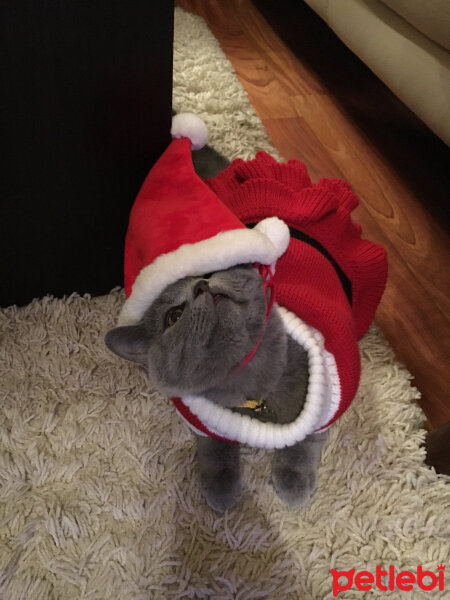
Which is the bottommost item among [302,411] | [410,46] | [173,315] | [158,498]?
[158,498]

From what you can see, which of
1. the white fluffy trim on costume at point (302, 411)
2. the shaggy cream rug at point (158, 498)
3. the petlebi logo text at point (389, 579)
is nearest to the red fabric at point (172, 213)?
the white fluffy trim on costume at point (302, 411)

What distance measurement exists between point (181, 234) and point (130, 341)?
130 mm

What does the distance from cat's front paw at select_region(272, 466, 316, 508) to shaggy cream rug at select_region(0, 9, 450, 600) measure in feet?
0.06

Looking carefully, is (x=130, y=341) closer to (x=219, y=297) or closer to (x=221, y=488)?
(x=219, y=297)

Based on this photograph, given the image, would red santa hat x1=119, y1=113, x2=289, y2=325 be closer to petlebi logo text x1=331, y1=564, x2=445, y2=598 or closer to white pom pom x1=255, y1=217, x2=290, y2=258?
white pom pom x1=255, y1=217, x2=290, y2=258

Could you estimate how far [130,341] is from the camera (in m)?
0.54

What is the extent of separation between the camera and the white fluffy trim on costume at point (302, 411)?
0.60 meters

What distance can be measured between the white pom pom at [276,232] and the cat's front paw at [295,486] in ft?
0.98

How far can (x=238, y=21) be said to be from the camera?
163cm

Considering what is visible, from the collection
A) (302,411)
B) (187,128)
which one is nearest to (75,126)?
(187,128)

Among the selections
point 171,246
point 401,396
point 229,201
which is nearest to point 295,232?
point 229,201

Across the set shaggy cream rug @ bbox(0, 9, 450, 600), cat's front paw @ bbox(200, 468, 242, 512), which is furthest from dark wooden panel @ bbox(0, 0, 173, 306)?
cat's front paw @ bbox(200, 468, 242, 512)

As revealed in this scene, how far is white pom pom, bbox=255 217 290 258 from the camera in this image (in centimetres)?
60

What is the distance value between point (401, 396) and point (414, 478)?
0.13m
